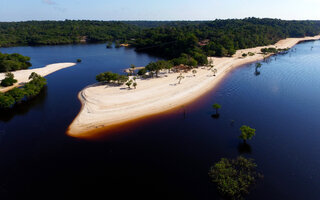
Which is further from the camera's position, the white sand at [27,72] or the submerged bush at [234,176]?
the white sand at [27,72]

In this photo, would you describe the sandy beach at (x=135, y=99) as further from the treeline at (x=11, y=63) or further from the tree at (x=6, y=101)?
the treeline at (x=11, y=63)

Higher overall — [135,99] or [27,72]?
[27,72]

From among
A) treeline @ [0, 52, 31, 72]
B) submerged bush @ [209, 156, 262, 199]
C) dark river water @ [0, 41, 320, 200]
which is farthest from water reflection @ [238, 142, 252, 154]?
treeline @ [0, 52, 31, 72]

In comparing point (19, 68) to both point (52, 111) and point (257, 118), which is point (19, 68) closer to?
point (52, 111)

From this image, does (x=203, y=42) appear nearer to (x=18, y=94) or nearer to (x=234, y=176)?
(x=18, y=94)

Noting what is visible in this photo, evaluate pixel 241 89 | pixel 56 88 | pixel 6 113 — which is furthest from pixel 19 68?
pixel 241 89

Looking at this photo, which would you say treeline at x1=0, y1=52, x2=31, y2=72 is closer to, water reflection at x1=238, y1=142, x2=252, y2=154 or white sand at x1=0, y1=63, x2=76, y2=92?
white sand at x1=0, y1=63, x2=76, y2=92

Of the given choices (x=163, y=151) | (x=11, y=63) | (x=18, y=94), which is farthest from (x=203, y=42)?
(x=18, y=94)

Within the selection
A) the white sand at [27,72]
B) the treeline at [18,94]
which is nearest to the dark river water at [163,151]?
the treeline at [18,94]
